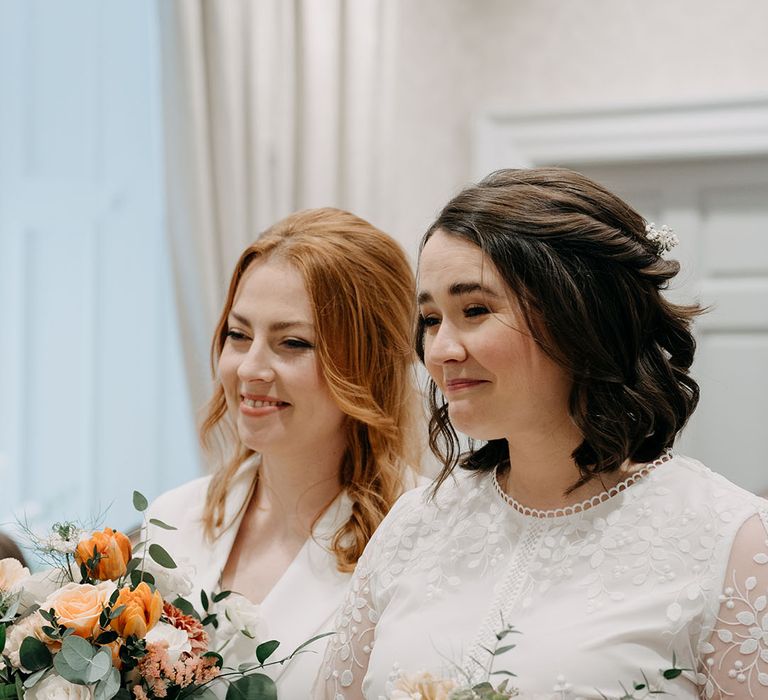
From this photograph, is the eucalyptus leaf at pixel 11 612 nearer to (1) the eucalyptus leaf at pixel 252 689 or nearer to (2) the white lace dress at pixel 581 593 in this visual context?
(1) the eucalyptus leaf at pixel 252 689

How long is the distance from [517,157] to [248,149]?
4.01 ft

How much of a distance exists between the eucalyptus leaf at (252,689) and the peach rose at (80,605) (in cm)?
27

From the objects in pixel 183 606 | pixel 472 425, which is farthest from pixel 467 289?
pixel 183 606

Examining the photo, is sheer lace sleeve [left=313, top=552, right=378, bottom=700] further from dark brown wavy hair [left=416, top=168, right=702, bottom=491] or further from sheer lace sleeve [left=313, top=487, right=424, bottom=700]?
dark brown wavy hair [left=416, top=168, right=702, bottom=491]

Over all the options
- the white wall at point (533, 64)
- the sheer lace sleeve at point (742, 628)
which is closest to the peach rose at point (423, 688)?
the sheer lace sleeve at point (742, 628)

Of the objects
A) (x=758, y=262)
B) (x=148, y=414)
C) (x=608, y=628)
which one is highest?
(x=608, y=628)

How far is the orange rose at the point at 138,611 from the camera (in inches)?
58.4

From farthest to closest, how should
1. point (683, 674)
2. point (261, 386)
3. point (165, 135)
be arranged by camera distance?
point (165, 135) → point (261, 386) → point (683, 674)

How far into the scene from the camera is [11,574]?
1623 mm

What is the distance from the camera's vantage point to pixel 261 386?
198 cm

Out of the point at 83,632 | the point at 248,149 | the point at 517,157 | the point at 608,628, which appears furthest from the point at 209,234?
the point at 608,628

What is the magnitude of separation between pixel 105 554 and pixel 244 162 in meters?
1.68

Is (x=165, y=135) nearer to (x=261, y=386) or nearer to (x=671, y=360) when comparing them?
(x=261, y=386)

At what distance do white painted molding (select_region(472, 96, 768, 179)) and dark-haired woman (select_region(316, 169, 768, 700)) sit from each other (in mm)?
2326
